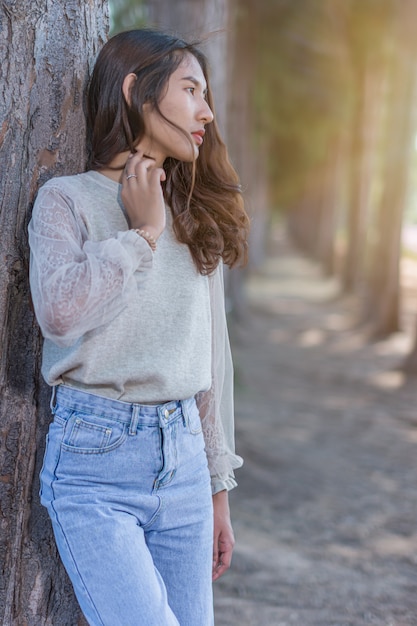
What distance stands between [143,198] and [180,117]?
278 mm

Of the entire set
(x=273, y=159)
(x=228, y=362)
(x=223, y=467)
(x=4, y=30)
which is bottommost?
(x=223, y=467)

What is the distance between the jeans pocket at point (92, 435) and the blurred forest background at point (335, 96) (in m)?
5.10

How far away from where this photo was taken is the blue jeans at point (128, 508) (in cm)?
182

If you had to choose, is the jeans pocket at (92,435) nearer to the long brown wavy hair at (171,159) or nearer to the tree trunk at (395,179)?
the long brown wavy hair at (171,159)

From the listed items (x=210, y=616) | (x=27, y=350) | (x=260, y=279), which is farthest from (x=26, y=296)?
(x=260, y=279)

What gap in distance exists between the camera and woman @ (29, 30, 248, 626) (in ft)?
6.00

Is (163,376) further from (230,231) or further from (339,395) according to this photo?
(339,395)

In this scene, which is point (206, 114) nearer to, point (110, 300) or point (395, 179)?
point (110, 300)

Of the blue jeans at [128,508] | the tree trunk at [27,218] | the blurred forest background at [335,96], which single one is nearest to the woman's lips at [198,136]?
→ the tree trunk at [27,218]

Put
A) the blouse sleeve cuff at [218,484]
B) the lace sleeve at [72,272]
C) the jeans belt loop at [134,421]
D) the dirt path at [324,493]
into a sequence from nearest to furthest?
1. the lace sleeve at [72,272]
2. the jeans belt loop at [134,421]
3. the blouse sleeve cuff at [218,484]
4. the dirt path at [324,493]

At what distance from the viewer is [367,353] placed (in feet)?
43.3

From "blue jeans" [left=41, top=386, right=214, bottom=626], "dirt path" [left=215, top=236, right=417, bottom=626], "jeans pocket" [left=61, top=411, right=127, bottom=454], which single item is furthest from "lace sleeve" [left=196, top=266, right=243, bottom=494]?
A: "dirt path" [left=215, top=236, right=417, bottom=626]

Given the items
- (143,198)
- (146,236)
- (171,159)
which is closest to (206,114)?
(171,159)

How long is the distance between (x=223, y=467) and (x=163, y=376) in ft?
1.68
